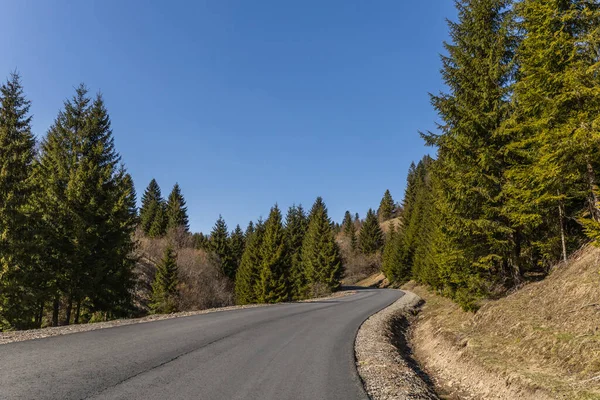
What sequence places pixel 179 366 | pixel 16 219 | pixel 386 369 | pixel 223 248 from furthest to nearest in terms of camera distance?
pixel 223 248, pixel 16 219, pixel 386 369, pixel 179 366

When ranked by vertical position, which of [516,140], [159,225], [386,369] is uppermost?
[159,225]

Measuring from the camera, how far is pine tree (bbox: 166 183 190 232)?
65.5 m

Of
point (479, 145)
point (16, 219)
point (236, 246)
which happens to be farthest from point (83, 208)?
point (236, 246)

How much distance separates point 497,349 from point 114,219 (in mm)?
20417

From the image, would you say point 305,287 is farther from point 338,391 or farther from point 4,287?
point 338,391

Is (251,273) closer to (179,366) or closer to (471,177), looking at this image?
(471,177)

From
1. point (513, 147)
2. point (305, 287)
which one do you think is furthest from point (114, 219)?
point (305, 287)

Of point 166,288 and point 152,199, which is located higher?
point 152,199

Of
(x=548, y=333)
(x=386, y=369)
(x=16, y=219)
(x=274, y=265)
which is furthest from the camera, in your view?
(x=274, y=265)

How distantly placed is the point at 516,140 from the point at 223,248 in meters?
47.5

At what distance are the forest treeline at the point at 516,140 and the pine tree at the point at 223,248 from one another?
4309 centimetres

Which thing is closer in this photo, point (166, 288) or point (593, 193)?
point (593, 193)

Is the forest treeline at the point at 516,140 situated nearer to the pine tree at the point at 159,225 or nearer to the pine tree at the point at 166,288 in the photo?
the pine tree at the point at 166,288

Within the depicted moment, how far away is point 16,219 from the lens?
50.6 feet
